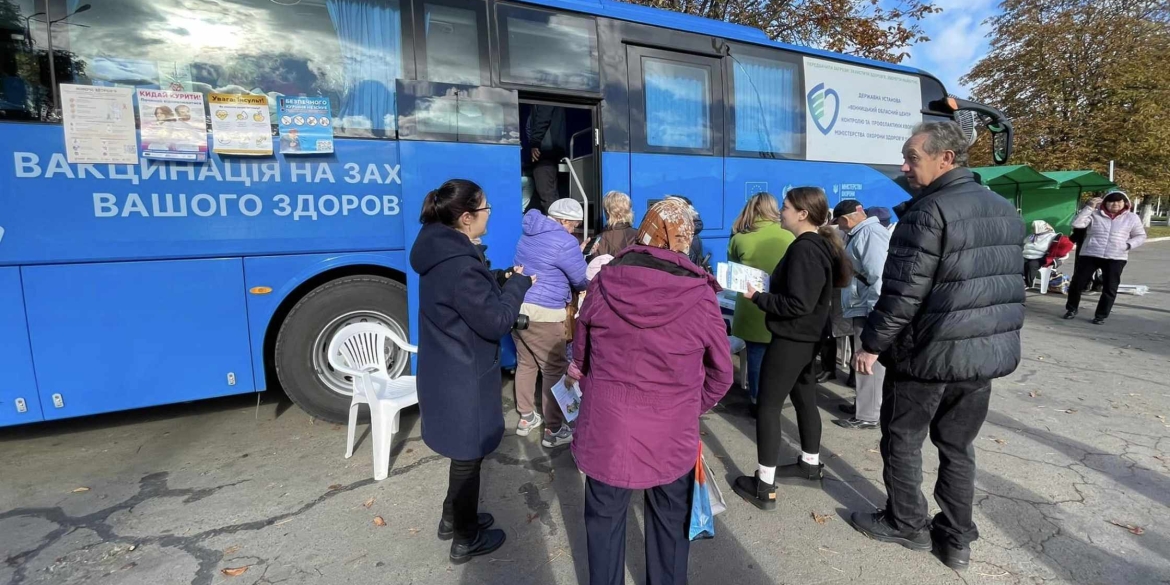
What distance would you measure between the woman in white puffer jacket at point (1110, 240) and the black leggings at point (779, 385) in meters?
7.31

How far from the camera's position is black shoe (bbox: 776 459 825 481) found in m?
3.35

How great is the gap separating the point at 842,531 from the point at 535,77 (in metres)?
3.83

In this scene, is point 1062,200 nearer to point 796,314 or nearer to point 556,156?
point 556,156

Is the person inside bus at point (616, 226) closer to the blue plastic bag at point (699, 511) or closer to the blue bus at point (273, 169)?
the blue bus at point (273, 169)

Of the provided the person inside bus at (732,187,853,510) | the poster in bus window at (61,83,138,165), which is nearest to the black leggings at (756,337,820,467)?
the person inside bus at (732,187,853,510)

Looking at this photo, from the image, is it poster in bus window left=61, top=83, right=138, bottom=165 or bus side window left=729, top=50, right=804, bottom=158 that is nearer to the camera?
poster in bus window left=61, top=83, right=138, bottom=165

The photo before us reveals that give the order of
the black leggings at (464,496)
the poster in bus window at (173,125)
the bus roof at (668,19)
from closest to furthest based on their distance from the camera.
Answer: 1. the black leggings at (464,496)
2. the poster in bus window at (173,125)
3. the bus roof at (668,19)

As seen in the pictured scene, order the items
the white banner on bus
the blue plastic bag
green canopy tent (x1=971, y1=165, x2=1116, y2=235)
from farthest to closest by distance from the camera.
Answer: green canopy tent (x1=971, y1=165, x2=1116, y2=235)
the white banner on bus
the blue plastic bag

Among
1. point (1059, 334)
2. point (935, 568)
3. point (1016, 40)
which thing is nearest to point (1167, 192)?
point (1016, 40)

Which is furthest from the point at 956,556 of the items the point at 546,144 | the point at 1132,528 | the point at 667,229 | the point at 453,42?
the point at 546,144

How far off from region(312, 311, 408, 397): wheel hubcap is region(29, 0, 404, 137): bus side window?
135cm

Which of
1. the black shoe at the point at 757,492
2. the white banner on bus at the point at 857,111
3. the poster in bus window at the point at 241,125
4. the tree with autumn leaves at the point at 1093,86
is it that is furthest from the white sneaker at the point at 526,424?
the tree with autumn leaves at the point at 1093,86

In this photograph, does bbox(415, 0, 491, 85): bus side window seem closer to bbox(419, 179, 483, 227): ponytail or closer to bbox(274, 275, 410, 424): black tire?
bbox(274, 275, 410, 424): black tire

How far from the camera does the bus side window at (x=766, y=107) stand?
5461 mm
